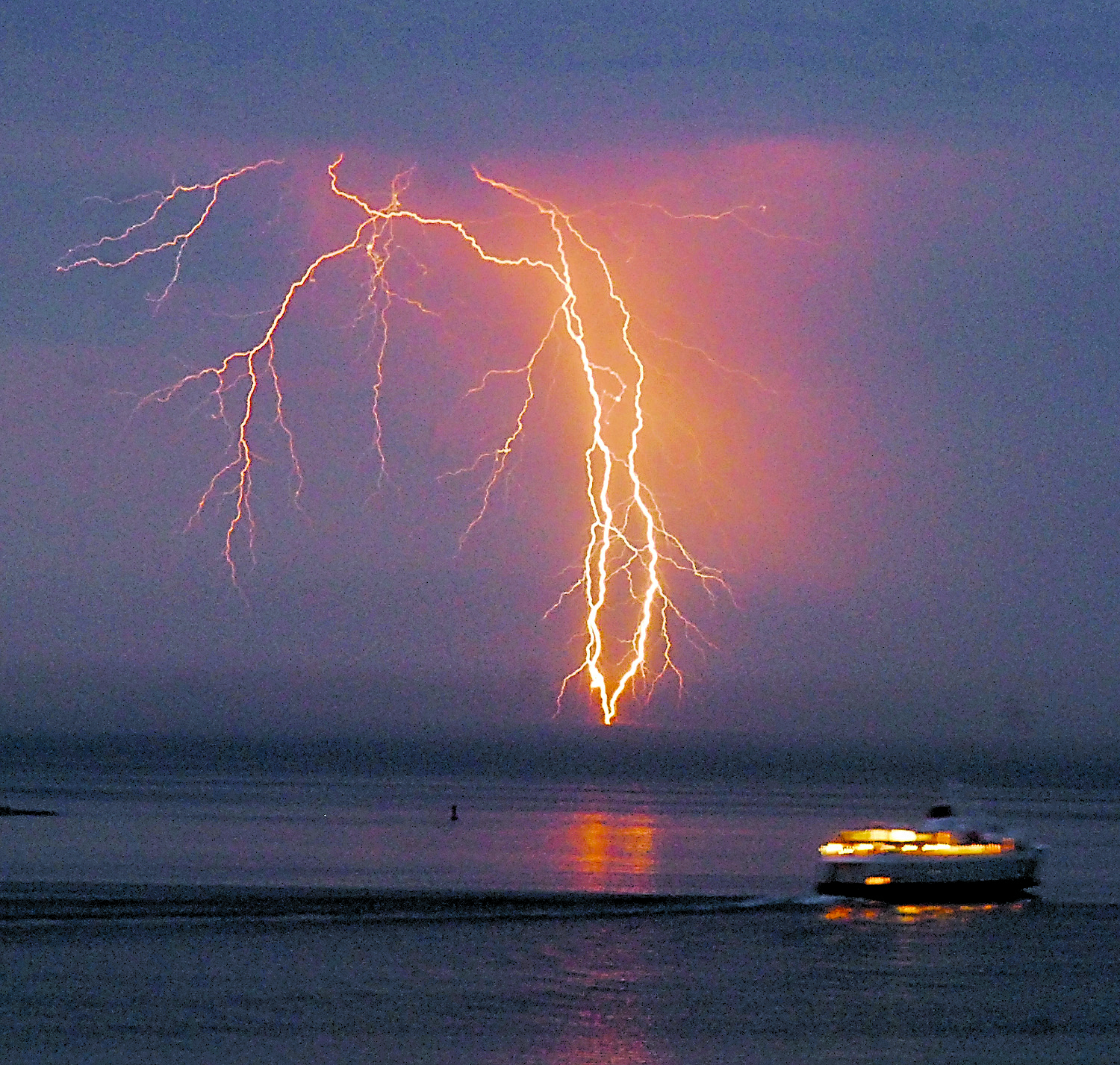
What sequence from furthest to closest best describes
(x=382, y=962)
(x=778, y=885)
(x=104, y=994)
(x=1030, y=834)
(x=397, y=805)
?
1. (x=397, y=805)
2. (x=1030, y=834)
3. (x=778, y=885)
4. (x=382, y=962)
5. (x=104, y=994)

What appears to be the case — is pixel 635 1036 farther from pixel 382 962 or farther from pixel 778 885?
pixel 778 885

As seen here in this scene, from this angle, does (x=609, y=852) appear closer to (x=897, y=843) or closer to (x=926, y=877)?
(x=897, y=843)

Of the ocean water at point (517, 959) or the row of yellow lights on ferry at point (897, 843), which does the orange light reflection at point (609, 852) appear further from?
the row of yellow lights on ferry at point (897, 843)

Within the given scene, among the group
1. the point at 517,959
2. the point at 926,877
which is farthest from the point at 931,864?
the point at 517,959

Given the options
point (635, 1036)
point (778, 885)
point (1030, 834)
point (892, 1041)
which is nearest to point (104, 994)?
point (635, 1036)

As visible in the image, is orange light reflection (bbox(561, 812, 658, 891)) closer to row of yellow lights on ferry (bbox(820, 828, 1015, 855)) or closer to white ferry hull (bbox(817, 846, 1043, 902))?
row of yellow lights on ferry (bbox(820, 828, 1015, 855))

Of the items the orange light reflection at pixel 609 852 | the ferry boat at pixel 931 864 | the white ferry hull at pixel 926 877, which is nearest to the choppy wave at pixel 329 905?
the white ferry hull at pixel 926 877

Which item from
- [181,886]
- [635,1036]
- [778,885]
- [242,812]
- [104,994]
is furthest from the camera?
[242,812]
